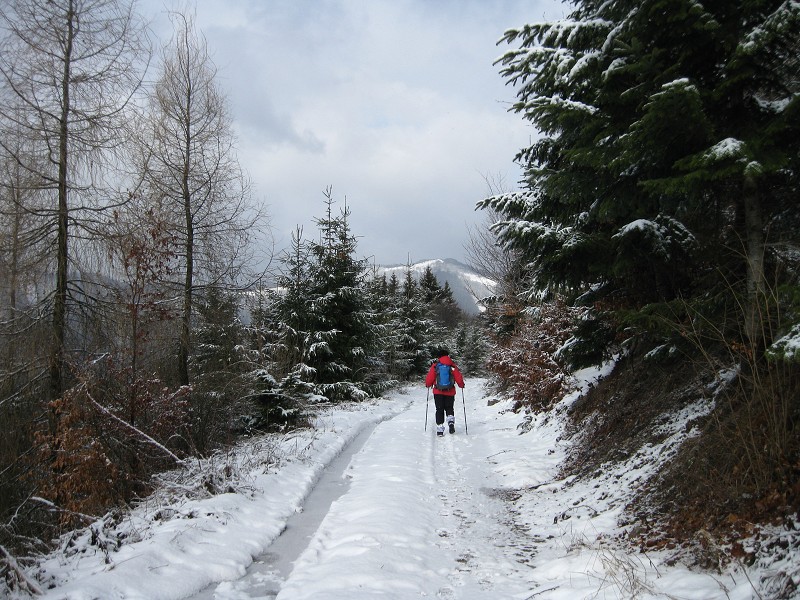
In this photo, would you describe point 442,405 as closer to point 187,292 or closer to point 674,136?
point 187,292

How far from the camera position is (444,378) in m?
11.9

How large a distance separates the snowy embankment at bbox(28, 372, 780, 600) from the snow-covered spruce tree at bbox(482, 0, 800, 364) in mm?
2326

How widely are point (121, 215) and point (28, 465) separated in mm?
4169

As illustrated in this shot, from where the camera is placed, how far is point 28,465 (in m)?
7.23

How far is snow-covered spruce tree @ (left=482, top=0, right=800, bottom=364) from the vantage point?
4.59 meters

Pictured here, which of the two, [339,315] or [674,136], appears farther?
[339,315]

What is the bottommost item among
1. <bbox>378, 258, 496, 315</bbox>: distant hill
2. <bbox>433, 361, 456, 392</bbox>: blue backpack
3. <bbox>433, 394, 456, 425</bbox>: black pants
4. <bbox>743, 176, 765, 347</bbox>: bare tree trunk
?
<bbox>433, 394, 456, 425</bbox>: black pants

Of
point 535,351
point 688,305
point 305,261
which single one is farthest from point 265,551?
point 305,261

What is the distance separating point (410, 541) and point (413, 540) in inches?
2.0

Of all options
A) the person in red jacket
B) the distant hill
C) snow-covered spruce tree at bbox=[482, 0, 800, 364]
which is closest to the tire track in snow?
the person in red jacket

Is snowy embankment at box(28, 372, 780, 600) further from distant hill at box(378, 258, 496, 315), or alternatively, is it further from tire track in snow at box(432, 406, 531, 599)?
distant hill at box(378, 258, 496, 315)

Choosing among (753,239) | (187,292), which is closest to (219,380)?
(187,292)

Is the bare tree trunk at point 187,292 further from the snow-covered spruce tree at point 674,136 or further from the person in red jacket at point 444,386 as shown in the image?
the snow-covered spruce tree at point 674,136

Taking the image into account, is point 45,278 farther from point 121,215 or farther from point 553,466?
point 553,466
